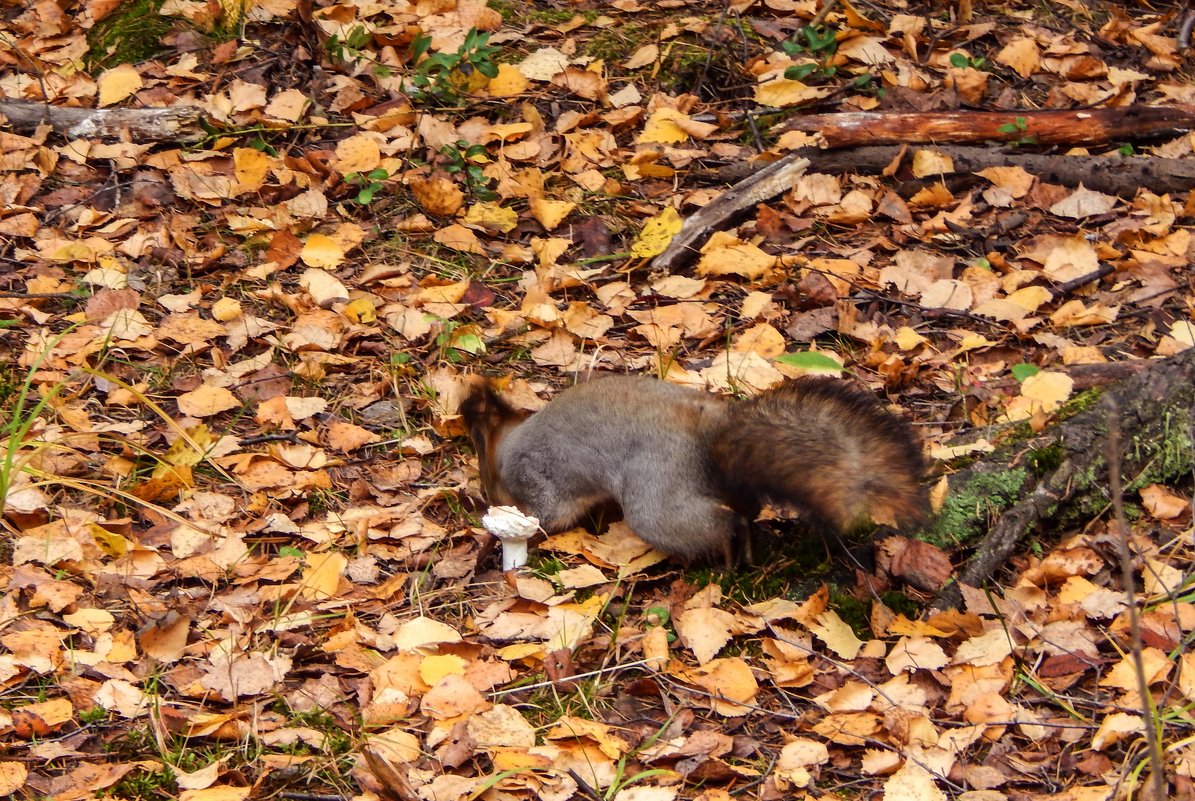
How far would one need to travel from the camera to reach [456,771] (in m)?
2.47

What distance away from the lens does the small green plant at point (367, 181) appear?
450 cm

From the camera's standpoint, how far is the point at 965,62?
482cm

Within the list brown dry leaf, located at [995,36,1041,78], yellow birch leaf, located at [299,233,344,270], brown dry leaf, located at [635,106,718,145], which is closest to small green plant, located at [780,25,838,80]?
brown dry leaf, located at [635,106,718,145]

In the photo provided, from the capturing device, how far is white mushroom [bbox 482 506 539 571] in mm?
3035

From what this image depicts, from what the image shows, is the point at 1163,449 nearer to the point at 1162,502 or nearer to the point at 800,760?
the point at 1162,502

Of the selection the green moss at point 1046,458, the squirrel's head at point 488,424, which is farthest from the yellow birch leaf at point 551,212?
the green moss at point 1046,458

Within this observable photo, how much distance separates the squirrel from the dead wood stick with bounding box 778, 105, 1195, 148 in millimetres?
1648

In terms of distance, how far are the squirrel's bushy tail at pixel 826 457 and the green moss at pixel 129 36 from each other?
11.5 ft

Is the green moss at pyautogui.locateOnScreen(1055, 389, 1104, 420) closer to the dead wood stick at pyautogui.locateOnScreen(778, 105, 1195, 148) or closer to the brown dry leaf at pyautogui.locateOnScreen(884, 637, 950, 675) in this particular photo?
the brown dry leaf at pyautogui.locateOnScreen(884, 637, 950, 675)

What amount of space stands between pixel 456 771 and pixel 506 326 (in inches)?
67.2

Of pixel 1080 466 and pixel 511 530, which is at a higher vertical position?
pixel 1080 466

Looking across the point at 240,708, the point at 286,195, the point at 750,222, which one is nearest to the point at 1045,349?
the point at 750,222

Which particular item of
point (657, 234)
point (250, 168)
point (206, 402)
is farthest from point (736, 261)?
point (250, 168)

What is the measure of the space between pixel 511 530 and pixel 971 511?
105cm
